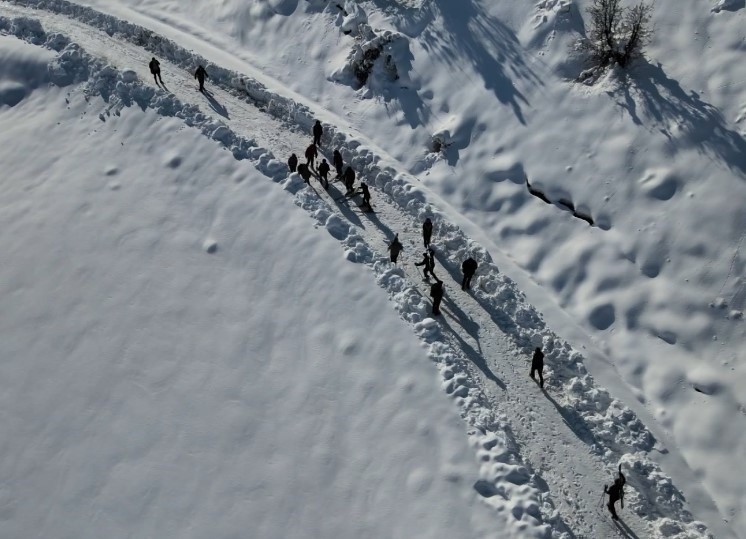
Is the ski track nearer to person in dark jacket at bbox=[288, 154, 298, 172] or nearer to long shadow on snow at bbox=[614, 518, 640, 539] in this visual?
long shadow on snow at bbox=[614, 518, 640, 539]

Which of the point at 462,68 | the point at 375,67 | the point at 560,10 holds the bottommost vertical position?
the point at 375,67

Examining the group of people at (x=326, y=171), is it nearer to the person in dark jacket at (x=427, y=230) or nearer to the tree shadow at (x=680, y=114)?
the person in dark jacket at (x=427, y=230)

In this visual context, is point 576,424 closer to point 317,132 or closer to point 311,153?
point 311,153

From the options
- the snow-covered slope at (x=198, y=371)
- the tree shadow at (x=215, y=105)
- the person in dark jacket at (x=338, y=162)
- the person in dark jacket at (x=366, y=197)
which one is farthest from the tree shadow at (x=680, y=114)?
the tree shadow at (x=215, y=105)

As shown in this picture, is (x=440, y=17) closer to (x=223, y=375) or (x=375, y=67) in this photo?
(x=375, y=67)

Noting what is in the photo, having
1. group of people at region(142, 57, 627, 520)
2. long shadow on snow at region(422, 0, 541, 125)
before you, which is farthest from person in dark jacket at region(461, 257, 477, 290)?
long shadow on snow at region(422, 0, 541, 125)

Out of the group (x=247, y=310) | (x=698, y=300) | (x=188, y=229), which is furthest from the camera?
(x=188, y=229)

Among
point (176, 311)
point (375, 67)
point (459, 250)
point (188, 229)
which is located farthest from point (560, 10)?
point (176, 311)
